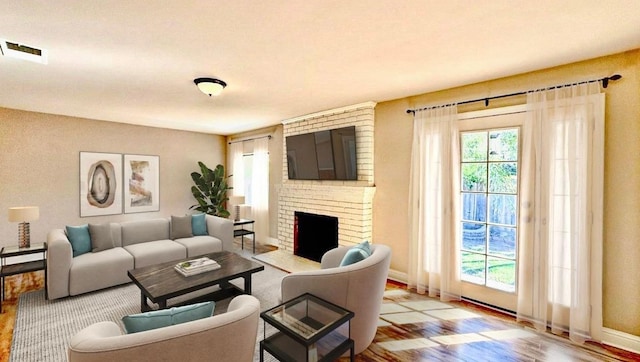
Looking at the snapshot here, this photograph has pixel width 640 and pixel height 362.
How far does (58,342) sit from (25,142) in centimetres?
392

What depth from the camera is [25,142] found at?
177 inches

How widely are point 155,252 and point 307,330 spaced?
3073 mm

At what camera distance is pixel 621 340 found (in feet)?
7.69

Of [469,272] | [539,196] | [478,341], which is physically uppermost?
[539,196]

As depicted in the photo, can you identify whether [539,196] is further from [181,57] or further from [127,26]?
[127,26]

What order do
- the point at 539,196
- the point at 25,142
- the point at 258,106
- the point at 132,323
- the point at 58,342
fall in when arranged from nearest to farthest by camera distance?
1. the point at 132,323
2. the point at 58,342
3. the point at 539,196
4. the point at 258,106
5. the point at 25,142

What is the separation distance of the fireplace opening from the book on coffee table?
188 centimetres

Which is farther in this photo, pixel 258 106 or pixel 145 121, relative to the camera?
pixel 145 121

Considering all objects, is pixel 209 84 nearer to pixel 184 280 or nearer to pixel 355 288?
pixel 184 280

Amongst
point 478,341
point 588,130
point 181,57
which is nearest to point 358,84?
point 181,57

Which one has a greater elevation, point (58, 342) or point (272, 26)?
point (272, 26)

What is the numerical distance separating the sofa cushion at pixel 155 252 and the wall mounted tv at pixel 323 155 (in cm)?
223

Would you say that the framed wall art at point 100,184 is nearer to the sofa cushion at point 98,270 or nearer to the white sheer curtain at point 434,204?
the sofa cushion at point 98,270

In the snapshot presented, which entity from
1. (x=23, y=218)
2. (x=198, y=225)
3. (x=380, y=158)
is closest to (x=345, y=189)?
(x=380, y=158)
